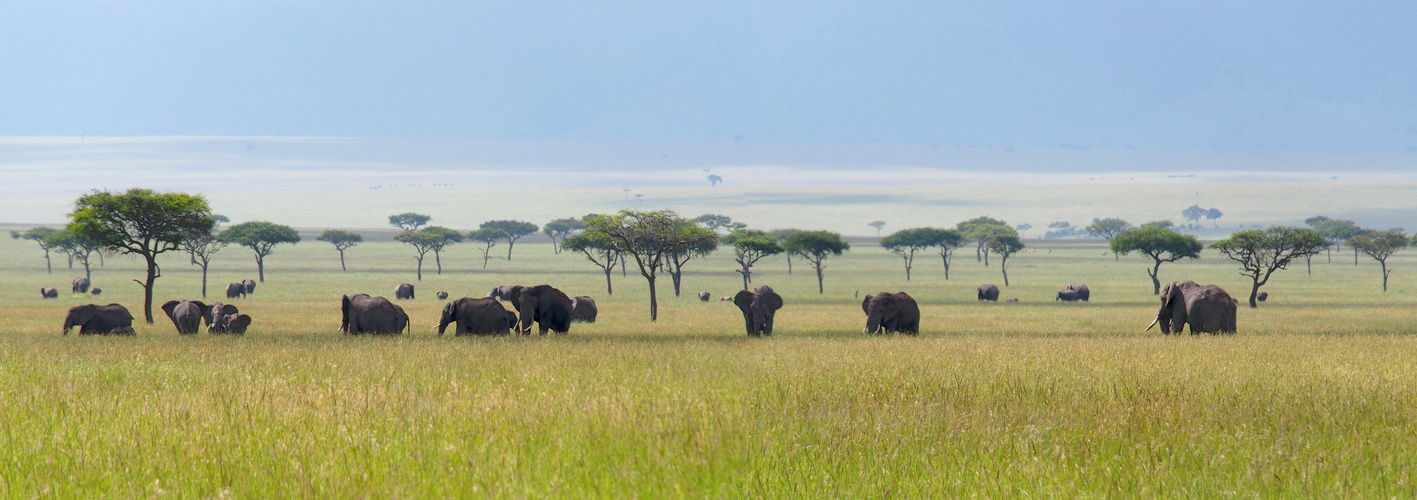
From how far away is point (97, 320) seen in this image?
28.2m

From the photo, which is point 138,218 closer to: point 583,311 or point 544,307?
point 583,311

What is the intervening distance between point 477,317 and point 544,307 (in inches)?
85.4

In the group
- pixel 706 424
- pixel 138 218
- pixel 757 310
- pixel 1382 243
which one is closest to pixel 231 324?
pixel 138 218

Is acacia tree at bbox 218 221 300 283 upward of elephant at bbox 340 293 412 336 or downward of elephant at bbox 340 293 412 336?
upward

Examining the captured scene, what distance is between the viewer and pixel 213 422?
715cm

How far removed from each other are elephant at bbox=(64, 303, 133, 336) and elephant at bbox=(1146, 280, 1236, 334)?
32.8 meters

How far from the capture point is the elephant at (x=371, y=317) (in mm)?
28406

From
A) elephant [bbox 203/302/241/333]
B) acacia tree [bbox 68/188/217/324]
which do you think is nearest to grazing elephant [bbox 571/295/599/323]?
elephant [bbox 203/302/241/333]

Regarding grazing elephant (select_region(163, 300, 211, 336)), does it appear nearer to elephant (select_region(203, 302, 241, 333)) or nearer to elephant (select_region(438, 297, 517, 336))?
elephant (select_region(203, 302, 241, 333))

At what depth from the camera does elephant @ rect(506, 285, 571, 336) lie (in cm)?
2936

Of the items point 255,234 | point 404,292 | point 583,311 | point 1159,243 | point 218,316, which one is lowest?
point 404,292

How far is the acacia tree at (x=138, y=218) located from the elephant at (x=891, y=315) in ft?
88.0

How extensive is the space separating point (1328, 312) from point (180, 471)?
53.1 metres

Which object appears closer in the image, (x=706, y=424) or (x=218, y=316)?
(x=706, y=424)
